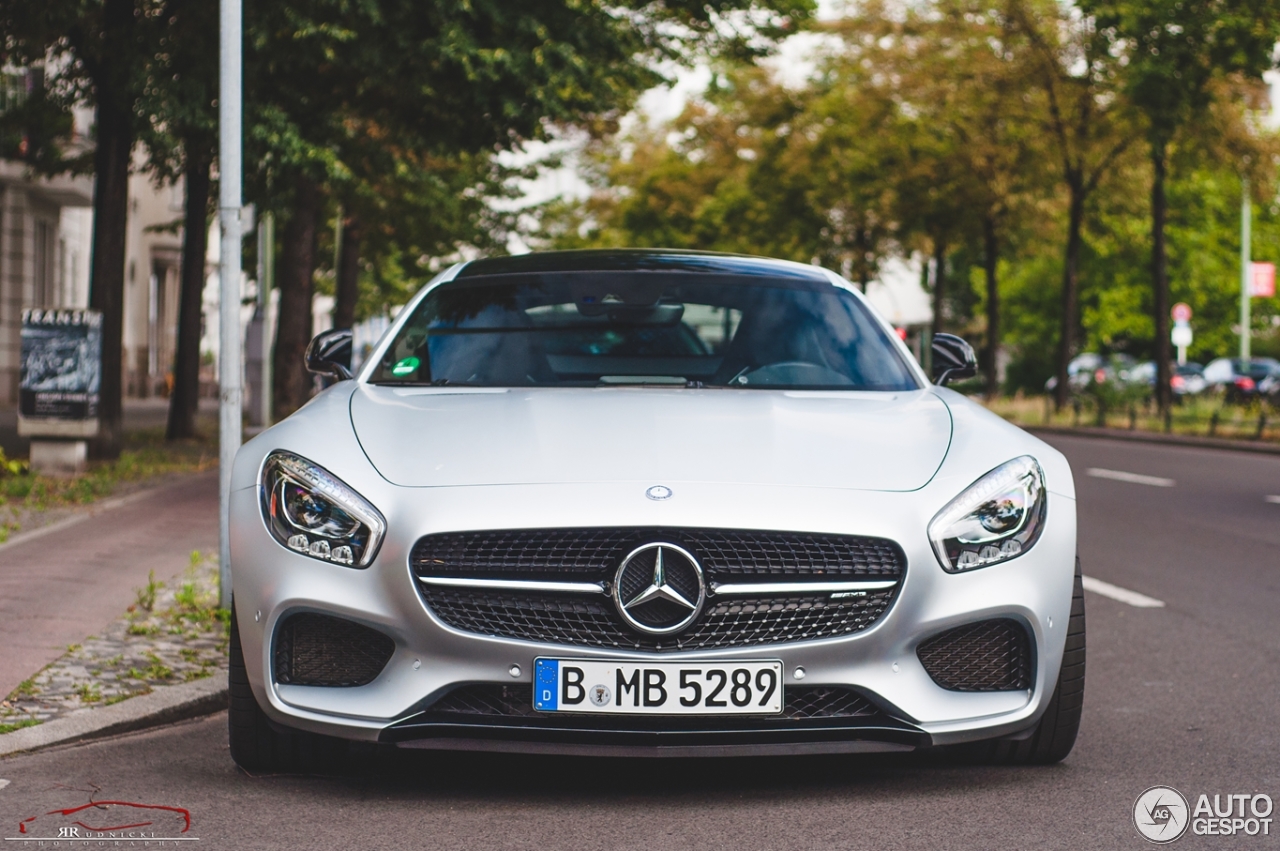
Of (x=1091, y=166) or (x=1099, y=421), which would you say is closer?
(x=1099, y=421)

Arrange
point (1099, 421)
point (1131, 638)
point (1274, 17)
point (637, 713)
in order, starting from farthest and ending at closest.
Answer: point (1099, 421), point (1274, 17), point (1131, 638), point (637, 713)

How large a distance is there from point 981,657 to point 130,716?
2630 mm

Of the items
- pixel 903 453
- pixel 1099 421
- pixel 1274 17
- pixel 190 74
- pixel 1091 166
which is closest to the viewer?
pixel 903 453

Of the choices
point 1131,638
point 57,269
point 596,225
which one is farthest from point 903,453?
point 596,225

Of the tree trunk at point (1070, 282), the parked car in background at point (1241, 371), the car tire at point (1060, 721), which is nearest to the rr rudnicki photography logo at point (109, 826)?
the car tire at point (1060, 721)

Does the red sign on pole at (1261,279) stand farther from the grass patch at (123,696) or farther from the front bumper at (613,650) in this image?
the front bumper at (613,650)

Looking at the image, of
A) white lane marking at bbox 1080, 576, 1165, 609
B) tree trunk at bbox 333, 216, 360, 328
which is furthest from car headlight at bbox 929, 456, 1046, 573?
tree trunk at bbox 333, 216, 360, 328

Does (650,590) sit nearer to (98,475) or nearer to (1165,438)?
(98,475)

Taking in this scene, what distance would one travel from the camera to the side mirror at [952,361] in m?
5.66

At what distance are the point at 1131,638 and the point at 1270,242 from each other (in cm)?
6133

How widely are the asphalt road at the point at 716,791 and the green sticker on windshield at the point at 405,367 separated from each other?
1.24 m

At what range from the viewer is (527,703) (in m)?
3.92

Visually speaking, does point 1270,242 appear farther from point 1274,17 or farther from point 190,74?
point 190,74

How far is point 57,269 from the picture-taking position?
35.5 metres
